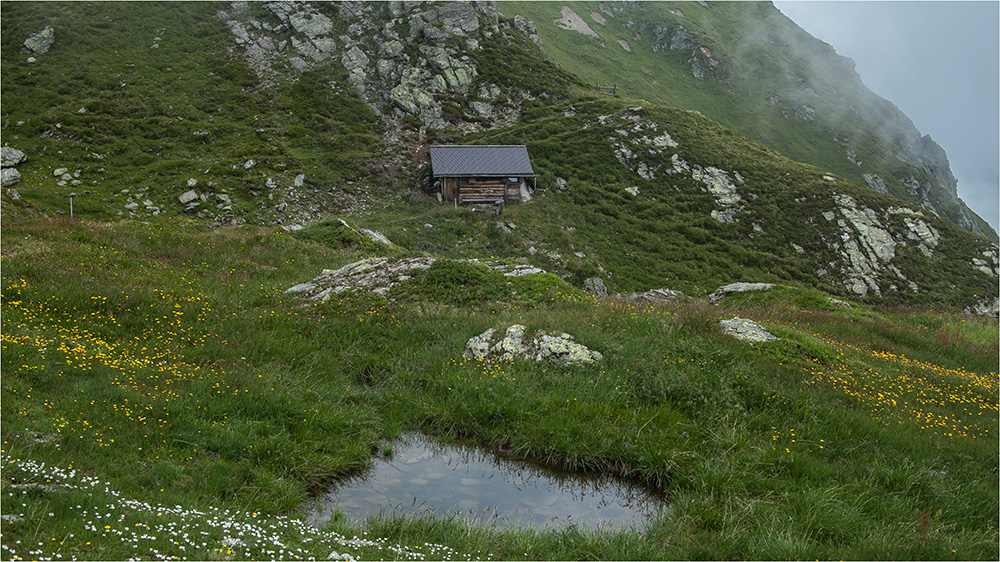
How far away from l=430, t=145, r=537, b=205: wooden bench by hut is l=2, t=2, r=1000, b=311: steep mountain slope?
6.50 feet

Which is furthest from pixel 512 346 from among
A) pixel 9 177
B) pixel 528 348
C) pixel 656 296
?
pixel 9 177

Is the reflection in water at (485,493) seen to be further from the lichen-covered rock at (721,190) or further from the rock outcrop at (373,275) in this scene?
the lichen-covered rock at (721,190)

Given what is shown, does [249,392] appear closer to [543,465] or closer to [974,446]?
[543,465]

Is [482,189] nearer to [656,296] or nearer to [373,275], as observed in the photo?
[656,296]

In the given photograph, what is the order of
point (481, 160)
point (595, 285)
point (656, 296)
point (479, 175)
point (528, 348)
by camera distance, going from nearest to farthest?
point (528, 348) → point (656, 296) → point (595, 285) → point (479, 175) → point (481, 160)

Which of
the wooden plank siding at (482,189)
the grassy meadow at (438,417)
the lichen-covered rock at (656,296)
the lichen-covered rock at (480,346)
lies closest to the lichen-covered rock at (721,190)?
the lichen-covered rock at (656,296)

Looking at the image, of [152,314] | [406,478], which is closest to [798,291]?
[406,478]

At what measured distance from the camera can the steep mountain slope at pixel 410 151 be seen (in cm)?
3906

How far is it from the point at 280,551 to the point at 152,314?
971 cm

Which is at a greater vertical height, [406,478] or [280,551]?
[280,551]

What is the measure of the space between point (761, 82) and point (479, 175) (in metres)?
74.8

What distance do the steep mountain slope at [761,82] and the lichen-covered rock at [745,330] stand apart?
7253 centimetres

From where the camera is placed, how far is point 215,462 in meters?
8.84

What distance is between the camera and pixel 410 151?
49.7 meters
